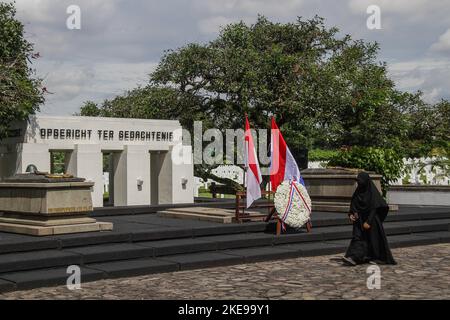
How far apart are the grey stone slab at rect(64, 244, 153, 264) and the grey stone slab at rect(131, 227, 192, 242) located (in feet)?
1.86

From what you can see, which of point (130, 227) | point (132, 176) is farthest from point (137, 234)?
point (132, 176)

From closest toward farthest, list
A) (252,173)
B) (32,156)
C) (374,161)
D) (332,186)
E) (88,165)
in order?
(252,173) → (332,186) → (32,156) → (374,161) → (88,165)

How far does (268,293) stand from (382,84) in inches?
1219

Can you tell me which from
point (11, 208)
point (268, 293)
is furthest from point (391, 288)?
point (11, 208)

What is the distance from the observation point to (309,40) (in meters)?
32.6

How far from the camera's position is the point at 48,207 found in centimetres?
1290

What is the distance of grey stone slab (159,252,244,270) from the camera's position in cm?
1135

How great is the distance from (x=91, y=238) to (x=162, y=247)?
1359 millimetres

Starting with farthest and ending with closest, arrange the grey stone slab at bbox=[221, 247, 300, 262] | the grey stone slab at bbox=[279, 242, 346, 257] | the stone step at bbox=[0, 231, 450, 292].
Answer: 1. the grey stone slab at bbox=[279, 242, 346, 257]
2. the grey stone slab at bbox=[221, 247, 300, 262]
3. the stone step at bbox=[0, 231, 450, 292]

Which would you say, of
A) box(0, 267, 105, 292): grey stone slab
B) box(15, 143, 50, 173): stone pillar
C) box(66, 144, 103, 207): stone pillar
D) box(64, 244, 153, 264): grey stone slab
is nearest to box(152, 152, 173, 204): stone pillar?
box(66, 144, 103, 207): stone pillar

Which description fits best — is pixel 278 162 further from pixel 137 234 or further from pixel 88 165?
pixel 88 165

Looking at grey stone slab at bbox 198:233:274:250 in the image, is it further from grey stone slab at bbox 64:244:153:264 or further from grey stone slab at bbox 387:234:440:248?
grey stone slab at bbox 387:234:440:248
